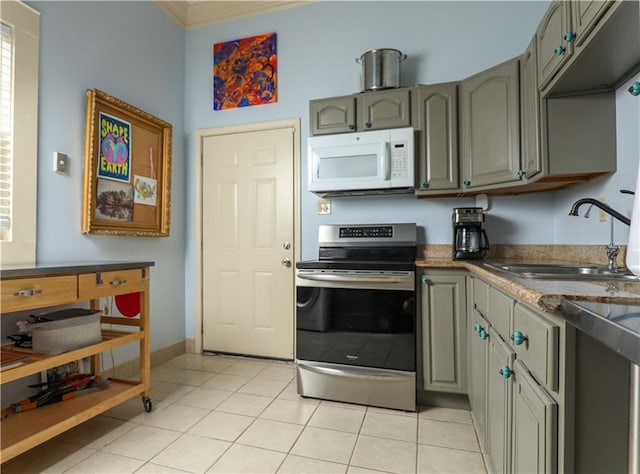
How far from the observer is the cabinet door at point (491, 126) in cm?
197

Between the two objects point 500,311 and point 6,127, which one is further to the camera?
point 6,127

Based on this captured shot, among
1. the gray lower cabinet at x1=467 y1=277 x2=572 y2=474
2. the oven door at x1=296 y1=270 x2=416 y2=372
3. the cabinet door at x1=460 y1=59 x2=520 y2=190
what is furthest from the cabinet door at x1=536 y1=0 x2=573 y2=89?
the oven door at x1=296 y1=270 x2=416 y2=372

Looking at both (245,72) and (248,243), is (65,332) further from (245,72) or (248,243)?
(245,72)

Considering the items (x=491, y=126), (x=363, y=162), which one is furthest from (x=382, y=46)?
(x=491, y=126)

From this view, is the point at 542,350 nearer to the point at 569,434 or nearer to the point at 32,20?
the point at 569,434

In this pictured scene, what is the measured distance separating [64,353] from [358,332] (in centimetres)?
152

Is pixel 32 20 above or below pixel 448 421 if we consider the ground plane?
above

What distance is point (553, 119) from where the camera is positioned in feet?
5.55

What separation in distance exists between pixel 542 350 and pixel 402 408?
1.42 metres

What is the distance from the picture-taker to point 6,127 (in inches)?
69.7

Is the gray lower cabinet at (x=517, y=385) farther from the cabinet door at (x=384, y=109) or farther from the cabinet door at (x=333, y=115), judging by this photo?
the cabinet door at (x=333, y=115)

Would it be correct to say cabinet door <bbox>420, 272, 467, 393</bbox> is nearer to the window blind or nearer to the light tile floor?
the light tile floor

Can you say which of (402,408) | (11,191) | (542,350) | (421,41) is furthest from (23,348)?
(421,41)

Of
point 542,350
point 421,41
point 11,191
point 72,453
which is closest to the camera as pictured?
point 542,350
